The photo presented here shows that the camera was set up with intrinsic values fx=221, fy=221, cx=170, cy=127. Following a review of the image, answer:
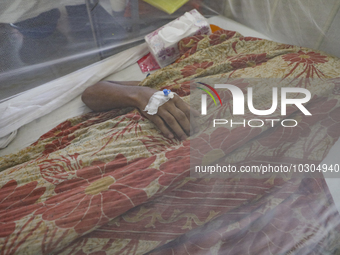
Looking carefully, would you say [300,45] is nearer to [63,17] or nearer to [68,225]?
[63,17]

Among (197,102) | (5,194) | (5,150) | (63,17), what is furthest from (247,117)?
(5,150)

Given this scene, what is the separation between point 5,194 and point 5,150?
16.5 inches

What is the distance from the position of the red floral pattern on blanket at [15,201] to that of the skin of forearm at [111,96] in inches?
17.9

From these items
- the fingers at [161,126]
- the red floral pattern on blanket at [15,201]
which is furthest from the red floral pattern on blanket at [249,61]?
the red floral pattern on blanket at [15,201]

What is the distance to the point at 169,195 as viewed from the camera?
67 cm

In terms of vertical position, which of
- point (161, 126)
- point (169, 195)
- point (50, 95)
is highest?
point (50, 95)

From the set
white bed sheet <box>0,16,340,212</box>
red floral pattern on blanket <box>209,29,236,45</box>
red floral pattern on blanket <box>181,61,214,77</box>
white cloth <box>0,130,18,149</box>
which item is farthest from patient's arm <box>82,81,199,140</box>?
red floral pattern on blanket <box>209,29,236,45</box>

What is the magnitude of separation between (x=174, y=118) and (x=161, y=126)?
0.19 ft

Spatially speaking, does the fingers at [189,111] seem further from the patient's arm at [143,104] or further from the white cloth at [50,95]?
the white cloth at [50,95]

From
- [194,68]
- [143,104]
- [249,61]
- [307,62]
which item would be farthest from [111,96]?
[307,62]

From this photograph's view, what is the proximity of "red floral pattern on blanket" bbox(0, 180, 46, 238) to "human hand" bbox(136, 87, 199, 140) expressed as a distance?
0.43m

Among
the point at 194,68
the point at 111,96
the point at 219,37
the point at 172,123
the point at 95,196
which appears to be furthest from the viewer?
the point at 219,37

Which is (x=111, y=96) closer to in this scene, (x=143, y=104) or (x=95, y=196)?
(x=143, y=104)

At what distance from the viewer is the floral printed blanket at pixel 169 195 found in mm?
598
